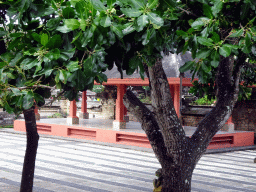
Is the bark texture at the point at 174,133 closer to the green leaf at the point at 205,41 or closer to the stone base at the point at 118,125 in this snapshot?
the green leaf at the point at 205,41

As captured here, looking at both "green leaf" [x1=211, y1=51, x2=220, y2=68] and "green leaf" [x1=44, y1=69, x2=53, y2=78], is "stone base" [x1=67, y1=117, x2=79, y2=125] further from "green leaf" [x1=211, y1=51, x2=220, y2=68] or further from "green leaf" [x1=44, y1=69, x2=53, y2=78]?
"green leaf" [x1=211, y1=51, x2=220, y2=68]

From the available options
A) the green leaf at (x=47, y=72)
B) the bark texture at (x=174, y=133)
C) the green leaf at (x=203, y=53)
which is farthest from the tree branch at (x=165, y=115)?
the green leaf at (x=47, y=72)

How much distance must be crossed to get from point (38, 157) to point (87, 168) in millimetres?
2511

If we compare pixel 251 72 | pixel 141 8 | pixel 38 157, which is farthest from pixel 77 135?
pixel 141 8

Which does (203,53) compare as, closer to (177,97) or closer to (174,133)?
(174,133)

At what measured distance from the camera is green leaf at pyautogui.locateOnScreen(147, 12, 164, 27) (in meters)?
2.98

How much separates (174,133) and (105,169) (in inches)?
213

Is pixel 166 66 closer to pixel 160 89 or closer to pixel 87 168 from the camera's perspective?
pixel 87 168

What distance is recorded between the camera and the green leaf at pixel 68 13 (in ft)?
10.1

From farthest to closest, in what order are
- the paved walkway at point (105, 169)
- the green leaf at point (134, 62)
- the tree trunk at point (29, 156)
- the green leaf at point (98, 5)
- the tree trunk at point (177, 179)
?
the paved walkway at point (105, 169) → the tree trunk at point (29, 156) → the tree trunk at point (177, 179) → the green leaf at point (134, 62) → the green leaf at point (98, 5)

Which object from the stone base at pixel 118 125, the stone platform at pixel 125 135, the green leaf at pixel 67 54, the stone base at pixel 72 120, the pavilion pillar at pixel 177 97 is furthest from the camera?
the stone base at pixel 72 120

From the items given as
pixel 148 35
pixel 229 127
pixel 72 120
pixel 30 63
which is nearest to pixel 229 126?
pixel 229 127

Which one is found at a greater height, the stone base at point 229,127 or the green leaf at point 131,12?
the green leaf at point 131,12

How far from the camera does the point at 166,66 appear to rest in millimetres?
15508
